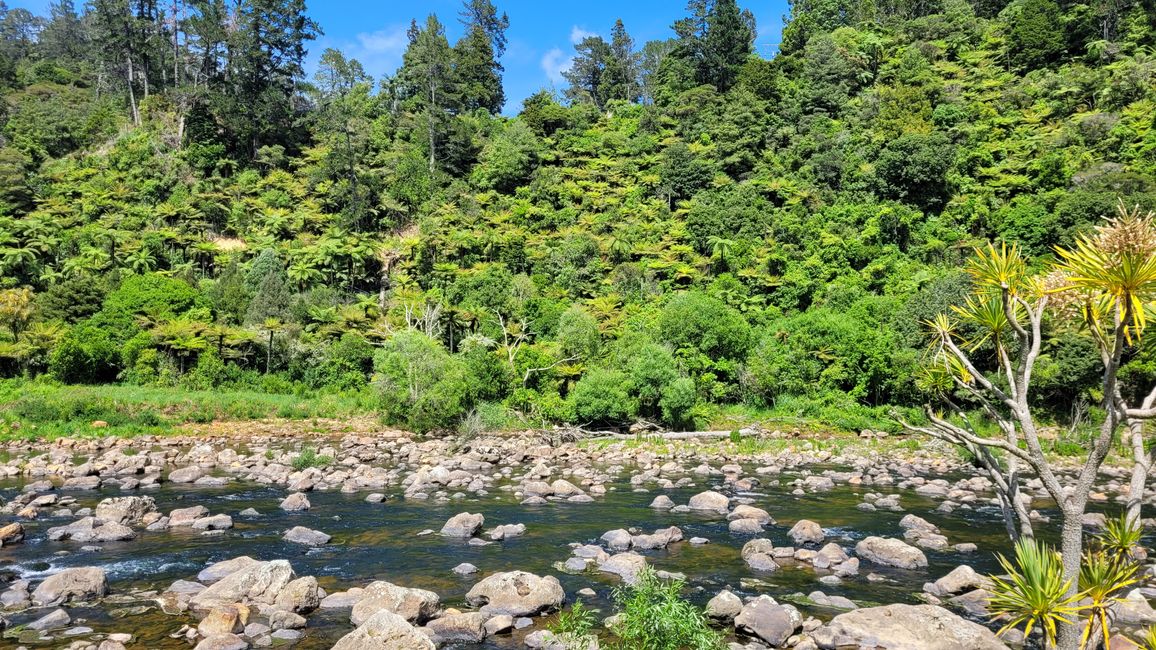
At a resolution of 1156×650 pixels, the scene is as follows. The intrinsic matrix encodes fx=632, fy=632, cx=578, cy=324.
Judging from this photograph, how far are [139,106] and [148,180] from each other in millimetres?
18177

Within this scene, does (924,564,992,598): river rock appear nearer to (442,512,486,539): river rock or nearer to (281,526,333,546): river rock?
(442,512,486,539): river rock

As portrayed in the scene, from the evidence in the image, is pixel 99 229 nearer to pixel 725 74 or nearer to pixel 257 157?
pixel 257 157

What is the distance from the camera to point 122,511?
15.4m

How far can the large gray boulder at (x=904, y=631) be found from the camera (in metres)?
8.68

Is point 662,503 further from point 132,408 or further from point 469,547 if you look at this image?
point 132,408

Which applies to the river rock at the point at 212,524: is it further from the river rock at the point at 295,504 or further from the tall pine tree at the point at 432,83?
the tall pine tree at the point at 432,83

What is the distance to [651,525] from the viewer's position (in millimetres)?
15859

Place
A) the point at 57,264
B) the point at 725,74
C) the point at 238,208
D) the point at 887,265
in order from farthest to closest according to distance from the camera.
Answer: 1. the point at 725,74
2. the point at 238,208
3. the point at 57,264
4. the point at 887,265

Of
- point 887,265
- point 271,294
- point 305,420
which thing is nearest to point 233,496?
point 305,420

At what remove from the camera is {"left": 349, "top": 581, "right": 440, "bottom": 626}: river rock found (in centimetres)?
962

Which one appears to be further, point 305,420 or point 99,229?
point 99,229

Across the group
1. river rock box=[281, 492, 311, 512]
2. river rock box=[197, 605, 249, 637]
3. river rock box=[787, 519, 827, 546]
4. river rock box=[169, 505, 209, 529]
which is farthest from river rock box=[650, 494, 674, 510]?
river rock box=[169, 505, 209, 529]

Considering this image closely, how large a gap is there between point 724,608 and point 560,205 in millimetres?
57395

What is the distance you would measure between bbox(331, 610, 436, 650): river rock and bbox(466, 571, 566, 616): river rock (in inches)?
83.1
